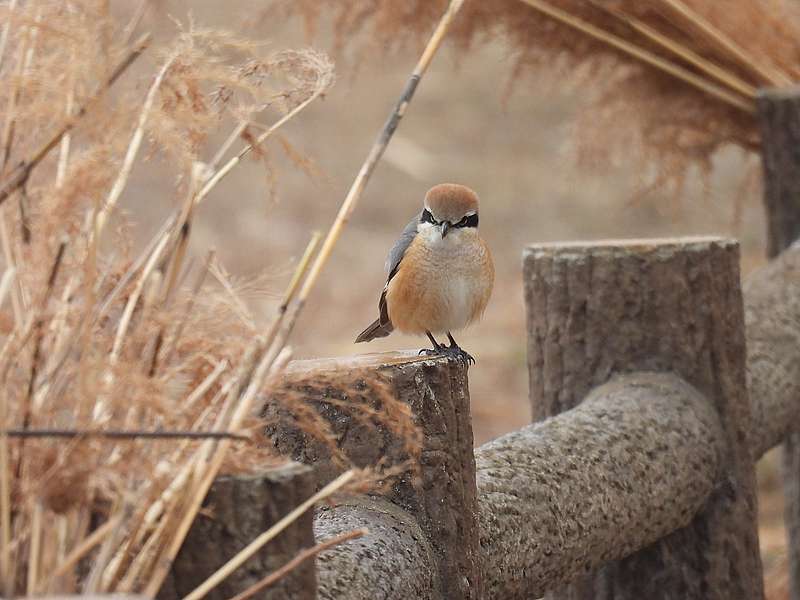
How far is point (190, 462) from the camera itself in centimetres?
97

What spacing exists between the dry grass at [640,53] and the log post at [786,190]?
17 centimetres

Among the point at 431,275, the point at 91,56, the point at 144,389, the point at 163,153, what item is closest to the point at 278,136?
the point at 163,153

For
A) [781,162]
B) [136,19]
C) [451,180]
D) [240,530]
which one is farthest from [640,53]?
[451,180]

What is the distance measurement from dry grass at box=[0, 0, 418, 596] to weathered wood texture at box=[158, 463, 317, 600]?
0.03m

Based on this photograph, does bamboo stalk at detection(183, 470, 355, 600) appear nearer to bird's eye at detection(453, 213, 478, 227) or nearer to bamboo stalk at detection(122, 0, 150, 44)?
bamboo stalk at detection(122, 0, 150, 44)

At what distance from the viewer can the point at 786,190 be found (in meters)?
3.33

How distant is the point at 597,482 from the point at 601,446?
3.4 inches

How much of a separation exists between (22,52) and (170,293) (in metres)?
0.24

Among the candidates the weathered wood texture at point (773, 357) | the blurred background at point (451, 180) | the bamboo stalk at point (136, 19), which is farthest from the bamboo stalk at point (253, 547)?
the blurred background at point (451, 180)

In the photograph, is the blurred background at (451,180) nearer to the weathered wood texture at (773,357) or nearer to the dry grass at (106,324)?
the weathered wood texture at (773,357)

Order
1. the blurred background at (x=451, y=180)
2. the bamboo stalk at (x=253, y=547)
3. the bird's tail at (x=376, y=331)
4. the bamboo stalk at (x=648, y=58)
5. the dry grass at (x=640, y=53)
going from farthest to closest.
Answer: the blurred background at (x=451, y=180)
the dry grass at (x=640, y=53)
the bamboo stalk at (x=648, y=58)
the bird's tail at (x=376, y=331)
the bamboo stalk at (x=253, y=547)

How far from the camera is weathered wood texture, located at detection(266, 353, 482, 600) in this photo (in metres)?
1.54

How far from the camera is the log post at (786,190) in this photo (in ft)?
10.8

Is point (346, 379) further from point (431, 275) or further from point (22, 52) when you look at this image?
point (431, 275)
